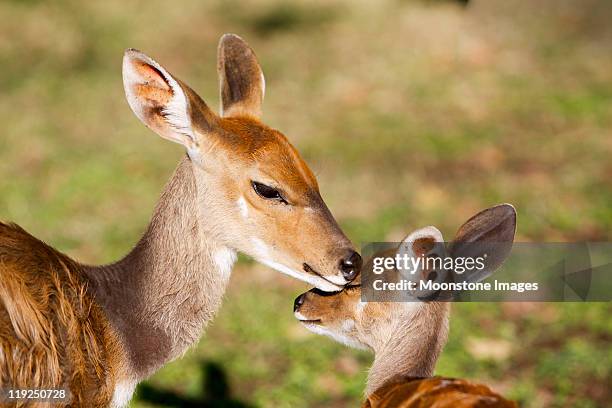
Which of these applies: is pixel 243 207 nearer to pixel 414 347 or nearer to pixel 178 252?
pixel 178 252

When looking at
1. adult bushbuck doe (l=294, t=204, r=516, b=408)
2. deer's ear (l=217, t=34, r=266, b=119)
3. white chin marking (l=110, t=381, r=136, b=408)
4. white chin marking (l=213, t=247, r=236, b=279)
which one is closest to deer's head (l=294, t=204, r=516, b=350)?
adult bushbuck doe (l=294, t=204, r=516, b=408)

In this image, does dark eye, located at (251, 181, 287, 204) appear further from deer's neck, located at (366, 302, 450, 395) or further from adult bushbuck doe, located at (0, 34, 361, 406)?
deer's neck, located at (366, 302, 450, 395)

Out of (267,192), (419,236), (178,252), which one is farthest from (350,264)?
(178,252)

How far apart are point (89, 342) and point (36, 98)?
260 inches

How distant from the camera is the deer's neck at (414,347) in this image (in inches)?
149

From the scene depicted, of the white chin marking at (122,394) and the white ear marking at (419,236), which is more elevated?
the white ear marking at (419,236)

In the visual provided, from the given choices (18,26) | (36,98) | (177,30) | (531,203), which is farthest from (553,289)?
(18,26)

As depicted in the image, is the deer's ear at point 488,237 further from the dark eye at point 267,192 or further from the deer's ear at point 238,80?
the deer's ear at point 238,80

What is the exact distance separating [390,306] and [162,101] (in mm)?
1274

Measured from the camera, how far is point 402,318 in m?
3.85

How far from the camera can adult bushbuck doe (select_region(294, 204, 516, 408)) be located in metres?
3.70

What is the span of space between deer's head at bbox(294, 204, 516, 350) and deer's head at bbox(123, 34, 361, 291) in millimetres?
235

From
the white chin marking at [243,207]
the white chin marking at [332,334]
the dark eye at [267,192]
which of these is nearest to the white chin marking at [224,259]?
the white chin marking at [243,207]

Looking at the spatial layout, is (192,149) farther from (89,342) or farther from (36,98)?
(36,98)
